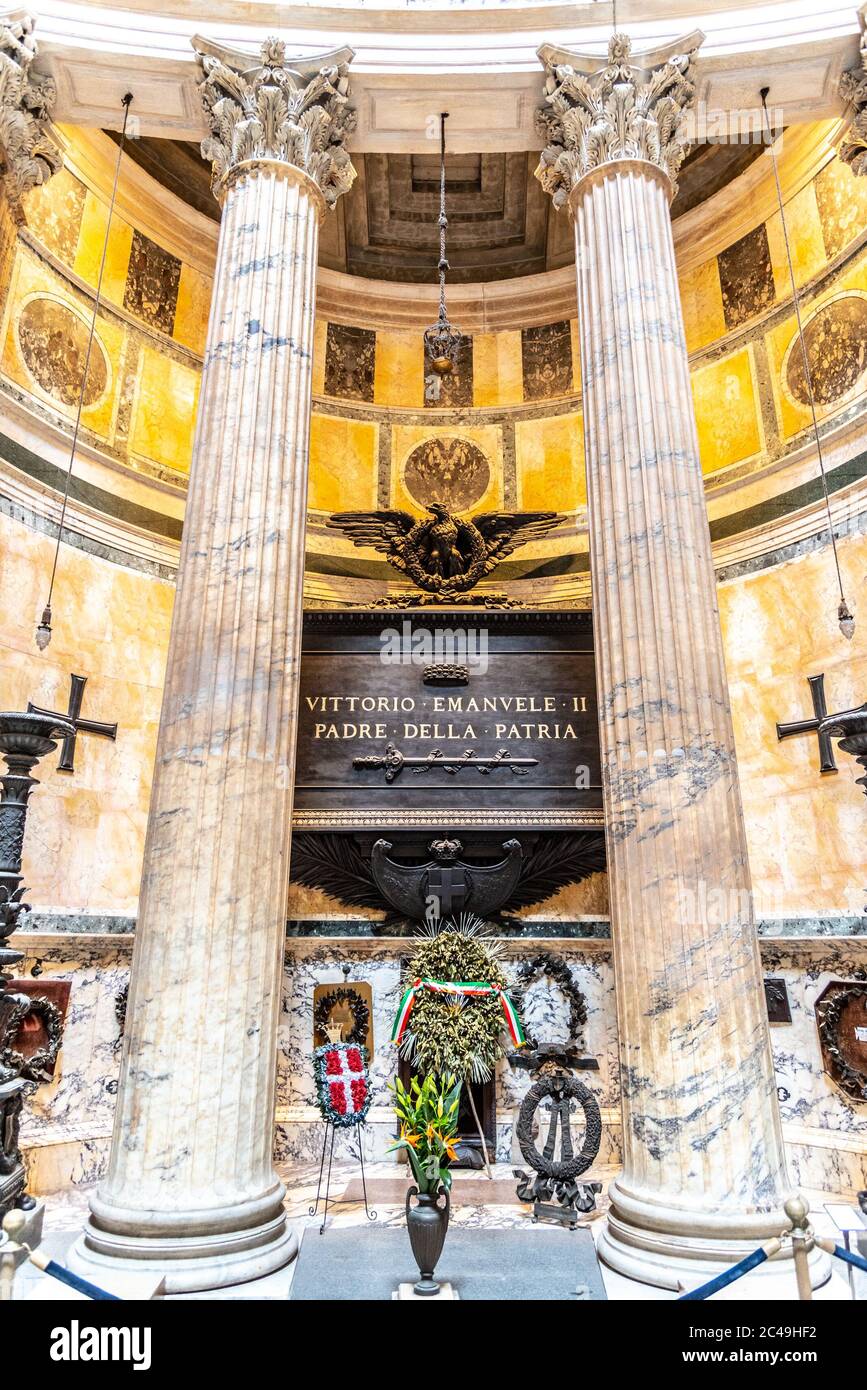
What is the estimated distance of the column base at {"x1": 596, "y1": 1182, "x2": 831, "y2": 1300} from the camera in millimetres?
4750

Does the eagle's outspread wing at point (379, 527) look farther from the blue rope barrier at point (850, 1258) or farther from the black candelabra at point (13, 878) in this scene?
the blue rope barrier at point (850, 1258)

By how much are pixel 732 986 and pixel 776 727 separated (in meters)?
4.80

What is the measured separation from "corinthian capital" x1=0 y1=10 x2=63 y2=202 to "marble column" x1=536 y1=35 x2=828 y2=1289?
193 inches

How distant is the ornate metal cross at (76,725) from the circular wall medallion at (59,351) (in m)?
3.45

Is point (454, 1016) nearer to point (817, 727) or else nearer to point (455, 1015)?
point (455, 1015)

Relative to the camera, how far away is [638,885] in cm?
580

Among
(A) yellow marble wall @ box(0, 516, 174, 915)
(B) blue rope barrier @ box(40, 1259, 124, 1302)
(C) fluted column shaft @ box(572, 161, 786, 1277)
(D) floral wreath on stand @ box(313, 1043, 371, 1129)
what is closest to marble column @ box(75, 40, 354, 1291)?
(D) floral wreath on stand @ box(313, 1043, 371, 1129)

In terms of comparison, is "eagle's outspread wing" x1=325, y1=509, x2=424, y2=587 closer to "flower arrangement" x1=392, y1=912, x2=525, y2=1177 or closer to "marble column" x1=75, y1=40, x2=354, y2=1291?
"marble column" x1=75, y1=40, x2=354, y2=1291

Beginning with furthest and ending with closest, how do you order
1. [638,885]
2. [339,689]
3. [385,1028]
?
[339,689] < [385,1028] < [638,885]

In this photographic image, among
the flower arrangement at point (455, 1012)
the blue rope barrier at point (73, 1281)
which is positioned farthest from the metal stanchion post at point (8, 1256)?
the flower arrangement at point (455, 1012)

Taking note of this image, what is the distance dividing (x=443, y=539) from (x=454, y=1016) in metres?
5.78

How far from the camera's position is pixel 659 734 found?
604cm
